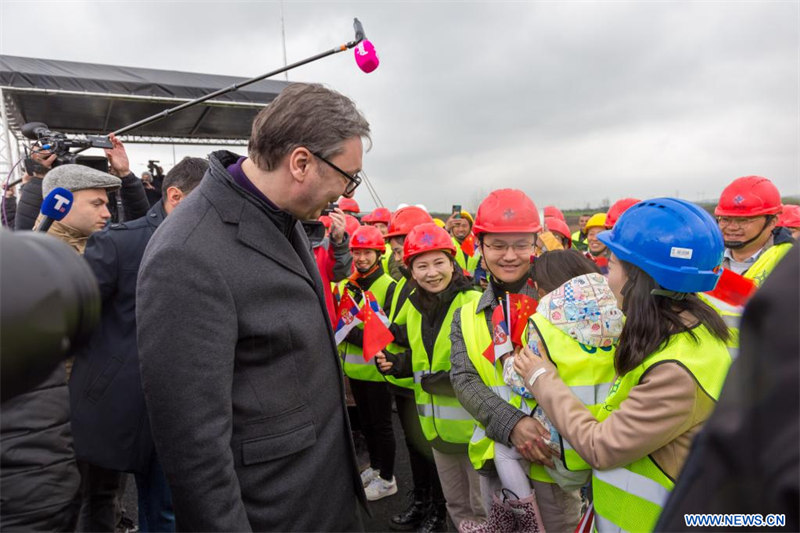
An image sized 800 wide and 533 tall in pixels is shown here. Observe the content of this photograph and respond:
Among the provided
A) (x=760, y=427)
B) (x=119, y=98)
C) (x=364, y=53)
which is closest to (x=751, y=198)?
(x=364, y=53)

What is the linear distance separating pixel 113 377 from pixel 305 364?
1.34 meters

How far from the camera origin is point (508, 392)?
2.30 m

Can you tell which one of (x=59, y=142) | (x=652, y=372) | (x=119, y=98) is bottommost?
(x=652, y=372)

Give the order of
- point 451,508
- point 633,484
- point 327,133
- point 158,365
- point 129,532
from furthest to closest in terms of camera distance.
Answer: point 129,532 → point 451,508 → point 633,484 → point 327,133 → point 158,365

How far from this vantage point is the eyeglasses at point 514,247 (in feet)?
8.66

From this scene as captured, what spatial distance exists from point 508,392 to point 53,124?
13.1 meters

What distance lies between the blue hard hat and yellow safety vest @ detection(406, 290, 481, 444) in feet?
4.32

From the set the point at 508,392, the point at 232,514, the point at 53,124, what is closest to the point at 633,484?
the point at 508,392

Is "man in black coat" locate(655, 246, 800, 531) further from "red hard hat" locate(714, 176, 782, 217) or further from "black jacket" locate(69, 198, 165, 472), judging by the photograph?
"red hard hat" locate(714, 176, 782, 217)

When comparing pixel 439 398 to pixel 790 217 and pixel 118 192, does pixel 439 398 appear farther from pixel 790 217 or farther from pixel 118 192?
pixel 790 217

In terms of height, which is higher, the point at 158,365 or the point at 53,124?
the point at 53,124

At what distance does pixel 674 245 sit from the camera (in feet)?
5.38

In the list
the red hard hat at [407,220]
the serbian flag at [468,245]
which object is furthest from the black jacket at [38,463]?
the serbian flag at [468,245]

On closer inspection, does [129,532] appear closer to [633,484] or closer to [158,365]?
[158,365]
